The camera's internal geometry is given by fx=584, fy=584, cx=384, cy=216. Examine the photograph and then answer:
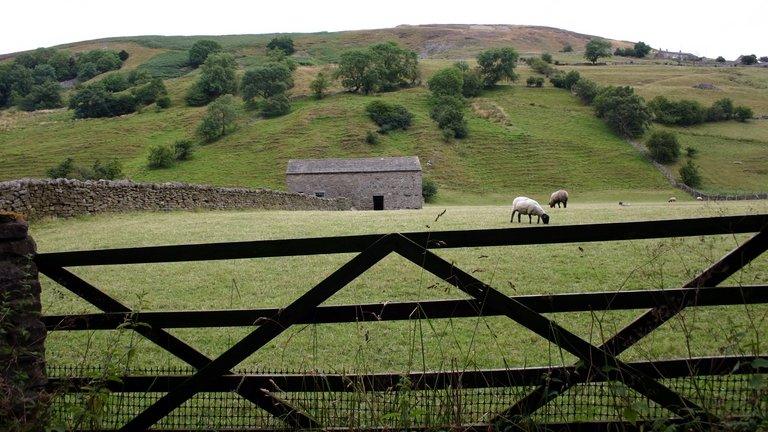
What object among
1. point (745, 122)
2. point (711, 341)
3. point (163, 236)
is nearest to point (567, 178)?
point (745, 122)

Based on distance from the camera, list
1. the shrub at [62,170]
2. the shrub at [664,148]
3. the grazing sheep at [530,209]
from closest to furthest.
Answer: the grazing sheep at [530,209] → the shrub at [62,170] → the shrub at [664,148]

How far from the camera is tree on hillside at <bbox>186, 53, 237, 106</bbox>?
118688 millimetres

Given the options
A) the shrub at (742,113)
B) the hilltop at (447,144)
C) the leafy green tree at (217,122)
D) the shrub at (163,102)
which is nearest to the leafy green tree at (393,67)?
the hilltop at (447,144)

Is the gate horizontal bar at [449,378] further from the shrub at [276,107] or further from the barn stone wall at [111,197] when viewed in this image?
the shrub at [276,107]

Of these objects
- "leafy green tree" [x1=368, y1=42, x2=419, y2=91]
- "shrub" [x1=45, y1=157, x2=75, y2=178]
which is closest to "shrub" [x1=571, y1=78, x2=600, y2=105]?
"leafy green tree" [x1=368, y1=42, x2=419, y2=91]

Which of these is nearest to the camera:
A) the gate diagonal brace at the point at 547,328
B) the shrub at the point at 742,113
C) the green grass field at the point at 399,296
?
the gate diagonal brace at the point at 547,328

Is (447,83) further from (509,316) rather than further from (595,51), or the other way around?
(509,316)

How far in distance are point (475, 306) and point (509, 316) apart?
26 cm

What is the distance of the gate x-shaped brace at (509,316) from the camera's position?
406cm

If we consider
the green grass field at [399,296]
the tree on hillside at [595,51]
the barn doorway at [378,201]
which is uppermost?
the tree on hillside at [595,51]

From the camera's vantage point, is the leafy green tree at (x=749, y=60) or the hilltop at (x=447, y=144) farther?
the leafy green tree at (x=749, y=60)

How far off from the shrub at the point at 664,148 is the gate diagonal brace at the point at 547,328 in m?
83.3

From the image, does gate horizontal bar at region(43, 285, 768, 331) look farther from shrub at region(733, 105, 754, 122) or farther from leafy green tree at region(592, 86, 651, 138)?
shrub at region(733, 105, 754, 122)

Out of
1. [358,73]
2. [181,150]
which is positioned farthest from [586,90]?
[181,150]
